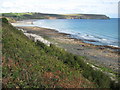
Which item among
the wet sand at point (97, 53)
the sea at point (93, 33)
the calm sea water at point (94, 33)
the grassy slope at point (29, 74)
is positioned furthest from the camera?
the calm sea water at point (94, 33)

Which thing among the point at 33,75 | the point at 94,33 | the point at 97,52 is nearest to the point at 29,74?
the point at 33,75

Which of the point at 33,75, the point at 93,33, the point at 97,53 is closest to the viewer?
the point at 33,75

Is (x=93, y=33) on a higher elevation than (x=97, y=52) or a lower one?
higher

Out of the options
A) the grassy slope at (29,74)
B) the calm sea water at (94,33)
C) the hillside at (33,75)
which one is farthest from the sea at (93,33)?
the grassy slope at (29,74)

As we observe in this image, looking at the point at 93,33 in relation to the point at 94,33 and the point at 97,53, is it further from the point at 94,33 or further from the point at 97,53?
the point at 97,53

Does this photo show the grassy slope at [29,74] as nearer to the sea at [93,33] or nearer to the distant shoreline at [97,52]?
→ the distant shoreline at [97,52]

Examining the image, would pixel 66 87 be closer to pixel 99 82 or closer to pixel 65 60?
pixel 99 82

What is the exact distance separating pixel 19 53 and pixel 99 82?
263 inches

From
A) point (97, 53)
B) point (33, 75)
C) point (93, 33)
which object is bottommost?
point (97, 53)

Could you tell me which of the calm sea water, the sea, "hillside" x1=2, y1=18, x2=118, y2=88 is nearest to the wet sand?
the sea

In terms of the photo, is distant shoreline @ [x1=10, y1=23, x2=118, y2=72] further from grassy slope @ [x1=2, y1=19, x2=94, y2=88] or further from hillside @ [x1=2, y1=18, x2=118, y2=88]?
grassy slope @ [x1=2, y1=19, x2=94, y2=88]

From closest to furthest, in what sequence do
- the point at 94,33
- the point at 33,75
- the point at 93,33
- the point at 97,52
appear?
the point at 33,75, the point at 97,52, the point at 94,33, the point at 93,33

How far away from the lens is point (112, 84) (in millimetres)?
11008

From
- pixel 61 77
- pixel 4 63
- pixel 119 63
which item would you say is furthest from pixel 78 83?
pixel 119 63
